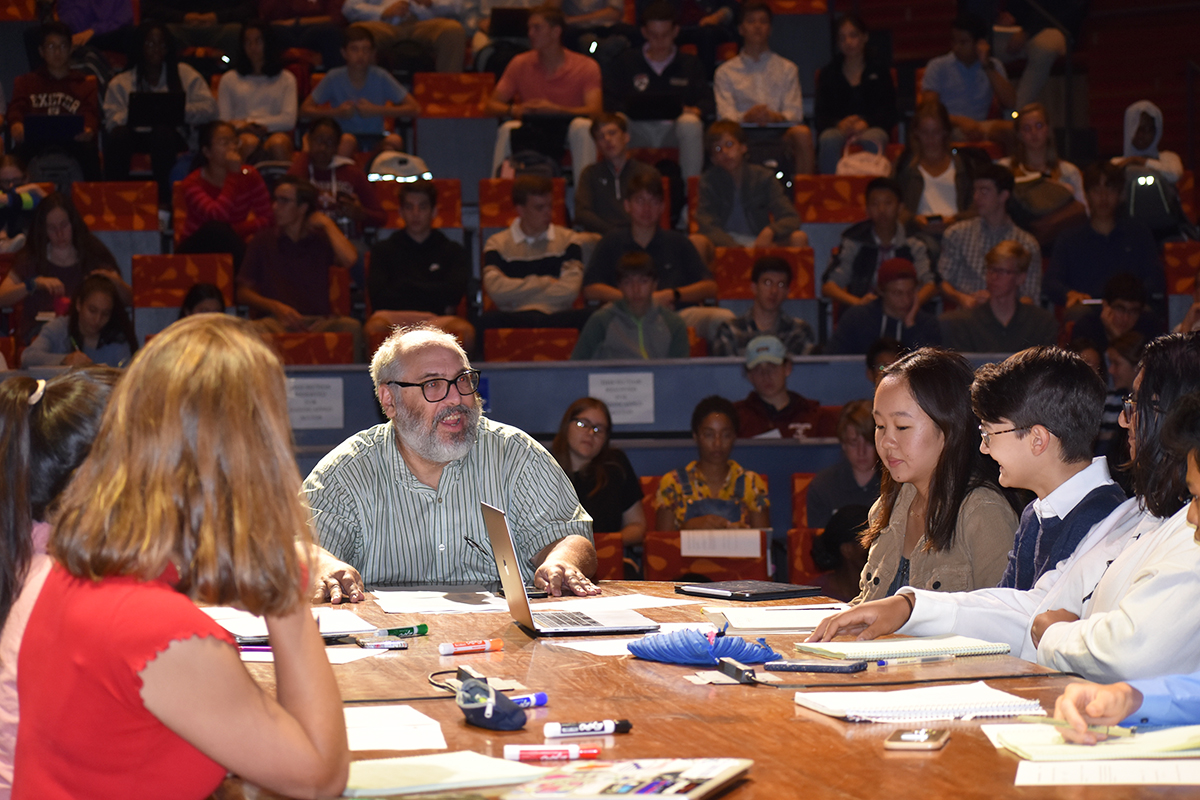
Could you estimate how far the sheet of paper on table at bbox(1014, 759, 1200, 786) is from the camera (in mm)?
1425

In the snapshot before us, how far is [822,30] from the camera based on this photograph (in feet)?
31.0

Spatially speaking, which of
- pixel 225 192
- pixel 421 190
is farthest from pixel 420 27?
pixel 421 190

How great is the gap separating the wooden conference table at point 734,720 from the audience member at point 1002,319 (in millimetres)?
4597

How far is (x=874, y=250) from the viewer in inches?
287

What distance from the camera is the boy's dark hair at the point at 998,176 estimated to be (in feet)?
23.9

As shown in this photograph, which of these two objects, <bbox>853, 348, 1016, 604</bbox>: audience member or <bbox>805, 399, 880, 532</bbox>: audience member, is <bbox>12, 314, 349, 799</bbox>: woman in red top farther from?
<bbox>805, 399, 880, 532</bbox>: audience member

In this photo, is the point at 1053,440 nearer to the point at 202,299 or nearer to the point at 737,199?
the point at 202,299

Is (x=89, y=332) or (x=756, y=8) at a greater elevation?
(x=756, y=8)

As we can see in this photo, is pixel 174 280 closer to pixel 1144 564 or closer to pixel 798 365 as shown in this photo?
pixel 798 365

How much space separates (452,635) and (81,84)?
722 centimetres

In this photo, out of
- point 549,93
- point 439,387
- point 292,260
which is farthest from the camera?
point 549,93

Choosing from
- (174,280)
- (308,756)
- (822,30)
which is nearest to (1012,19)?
(822,30)

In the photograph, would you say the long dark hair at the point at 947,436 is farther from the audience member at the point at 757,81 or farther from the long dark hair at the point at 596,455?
the audience member at the point at 757,81

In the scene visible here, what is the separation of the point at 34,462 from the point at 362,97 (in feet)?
23.0
